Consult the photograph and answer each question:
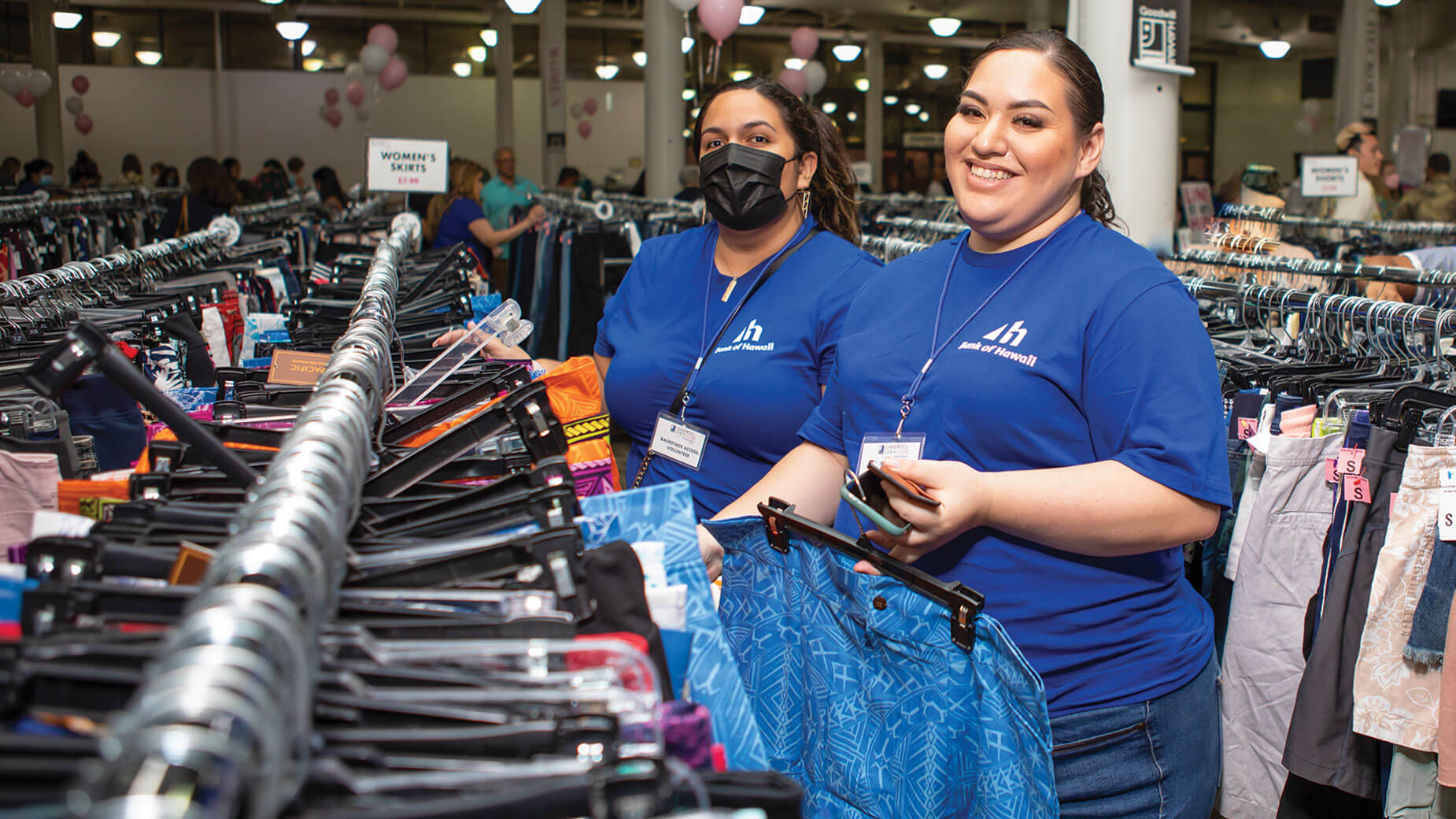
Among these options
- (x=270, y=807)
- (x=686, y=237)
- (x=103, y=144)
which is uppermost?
(x=103, y=144)

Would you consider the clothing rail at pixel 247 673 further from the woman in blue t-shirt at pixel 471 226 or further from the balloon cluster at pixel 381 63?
the balloon cluster at pixel 381 63

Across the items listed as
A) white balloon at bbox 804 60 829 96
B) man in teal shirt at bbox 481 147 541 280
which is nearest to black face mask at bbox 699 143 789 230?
man in teal shirt at bbox 481 147 541 280

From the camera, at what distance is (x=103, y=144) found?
18.6 metres

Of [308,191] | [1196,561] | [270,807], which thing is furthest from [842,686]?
[308,191]

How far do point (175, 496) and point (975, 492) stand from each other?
0.92m

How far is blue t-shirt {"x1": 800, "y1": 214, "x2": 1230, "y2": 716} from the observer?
136cm

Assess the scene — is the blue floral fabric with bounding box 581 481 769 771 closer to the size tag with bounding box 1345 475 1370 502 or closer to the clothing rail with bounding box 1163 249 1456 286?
the size tag with bounding box 1345 475 1370 502

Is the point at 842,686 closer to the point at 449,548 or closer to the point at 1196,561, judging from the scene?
the point at 449,548

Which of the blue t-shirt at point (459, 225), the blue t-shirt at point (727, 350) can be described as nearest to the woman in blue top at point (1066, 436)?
the blue t-shirt at point (727, 350)

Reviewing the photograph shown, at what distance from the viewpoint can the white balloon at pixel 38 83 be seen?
561 inches

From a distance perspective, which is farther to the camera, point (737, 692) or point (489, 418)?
point (489, 418)

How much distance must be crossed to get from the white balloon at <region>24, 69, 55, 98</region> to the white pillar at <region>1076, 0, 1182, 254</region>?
14.6 m

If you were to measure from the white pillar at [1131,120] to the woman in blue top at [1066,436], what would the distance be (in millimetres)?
3139

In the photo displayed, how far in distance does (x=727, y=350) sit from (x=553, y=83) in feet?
44.3
